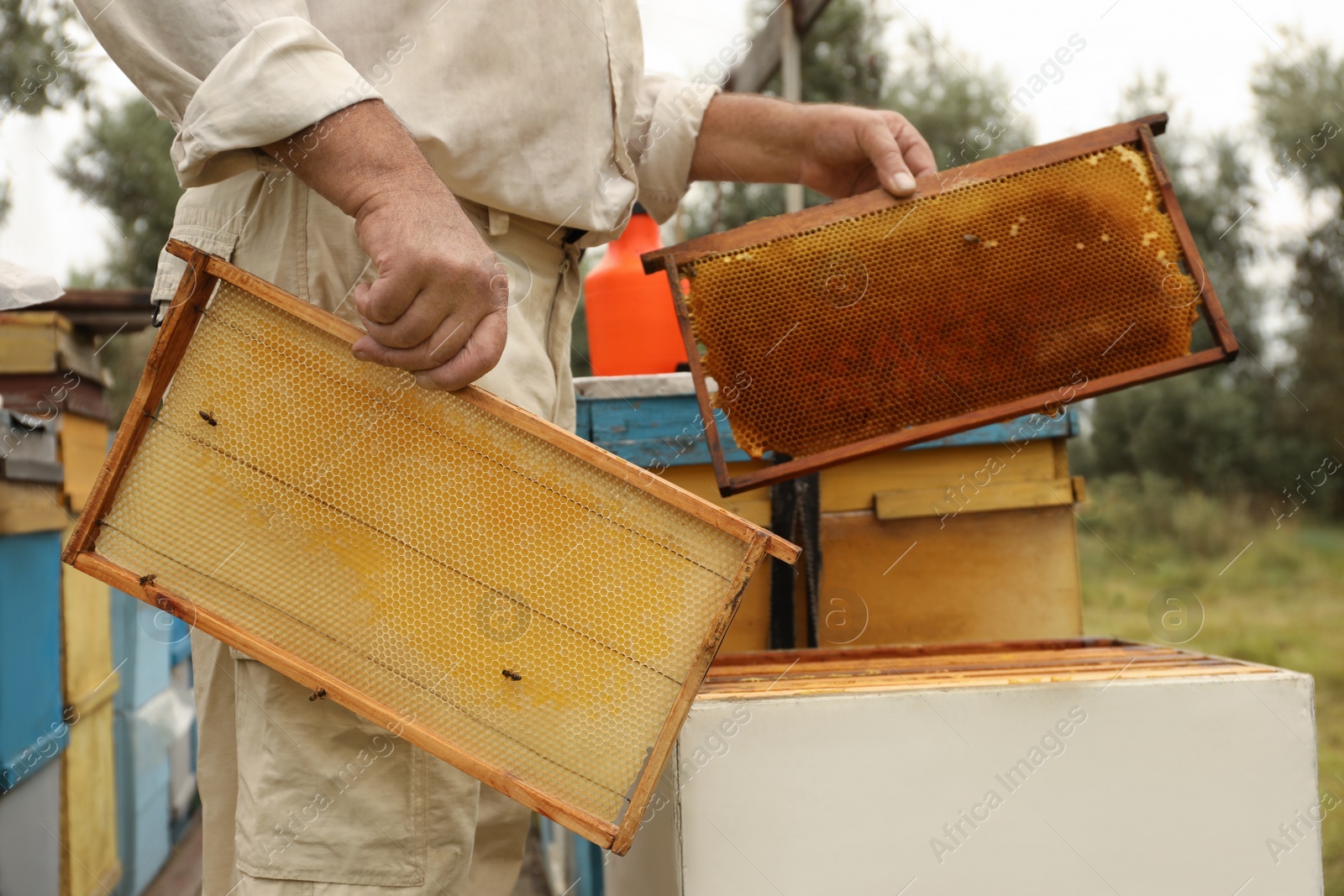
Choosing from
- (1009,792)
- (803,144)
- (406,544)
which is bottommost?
(1009,792)

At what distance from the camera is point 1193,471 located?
1173 centimetres

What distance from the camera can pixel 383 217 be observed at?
100 centimetres

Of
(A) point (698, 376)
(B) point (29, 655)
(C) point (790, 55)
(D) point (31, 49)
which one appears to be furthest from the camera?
(D) point (31, 49)

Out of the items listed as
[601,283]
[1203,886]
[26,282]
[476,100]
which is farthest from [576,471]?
[26,282]

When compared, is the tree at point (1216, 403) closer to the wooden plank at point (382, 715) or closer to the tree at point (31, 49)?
the tree at point (31, 49)

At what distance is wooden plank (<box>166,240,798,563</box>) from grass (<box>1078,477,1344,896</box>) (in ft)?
13.9

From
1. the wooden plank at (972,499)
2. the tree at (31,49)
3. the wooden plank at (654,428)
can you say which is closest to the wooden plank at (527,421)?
the wooden plank at (654,428)

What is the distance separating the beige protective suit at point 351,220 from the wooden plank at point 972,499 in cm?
96

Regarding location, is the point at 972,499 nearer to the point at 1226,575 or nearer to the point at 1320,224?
the point at 1226,575

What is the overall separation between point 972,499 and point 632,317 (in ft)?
2.76

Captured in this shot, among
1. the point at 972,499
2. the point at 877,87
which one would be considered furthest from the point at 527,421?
the point at 877,87

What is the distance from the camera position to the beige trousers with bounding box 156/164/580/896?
113 cm

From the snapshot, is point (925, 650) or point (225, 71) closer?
point (225, 71)

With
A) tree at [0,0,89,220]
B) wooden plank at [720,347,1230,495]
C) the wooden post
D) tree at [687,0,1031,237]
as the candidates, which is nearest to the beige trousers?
wooden plank at [720,347,1230,495]
